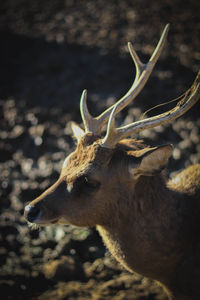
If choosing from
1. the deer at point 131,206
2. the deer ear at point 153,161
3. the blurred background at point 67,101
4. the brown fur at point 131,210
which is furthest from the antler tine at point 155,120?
the blurred background at point 67,101

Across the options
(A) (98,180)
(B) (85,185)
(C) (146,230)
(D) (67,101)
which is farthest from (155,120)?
(D) (67,101)

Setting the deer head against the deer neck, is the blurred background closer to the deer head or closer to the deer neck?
the deer neck

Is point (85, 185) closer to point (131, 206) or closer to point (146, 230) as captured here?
point (131, 206)

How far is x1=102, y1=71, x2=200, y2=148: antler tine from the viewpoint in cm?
274

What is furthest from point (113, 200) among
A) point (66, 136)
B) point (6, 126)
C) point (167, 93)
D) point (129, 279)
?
point (6, 126)

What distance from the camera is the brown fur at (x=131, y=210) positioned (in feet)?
9.39

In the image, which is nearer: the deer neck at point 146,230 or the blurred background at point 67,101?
the deer neck at point 146,230

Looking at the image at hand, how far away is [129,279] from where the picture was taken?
425 centimetres

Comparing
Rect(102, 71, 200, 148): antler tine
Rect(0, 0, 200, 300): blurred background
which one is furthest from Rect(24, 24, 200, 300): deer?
Rect(0, 0, 200, 300): blurred background

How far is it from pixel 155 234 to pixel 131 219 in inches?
10.5

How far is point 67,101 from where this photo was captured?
310 inches

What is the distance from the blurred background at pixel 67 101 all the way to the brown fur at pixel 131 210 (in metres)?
1.26

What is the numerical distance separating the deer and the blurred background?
1280 millimetres

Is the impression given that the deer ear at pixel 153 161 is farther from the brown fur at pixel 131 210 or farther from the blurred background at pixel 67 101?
the blurred background at pixel 67 101
